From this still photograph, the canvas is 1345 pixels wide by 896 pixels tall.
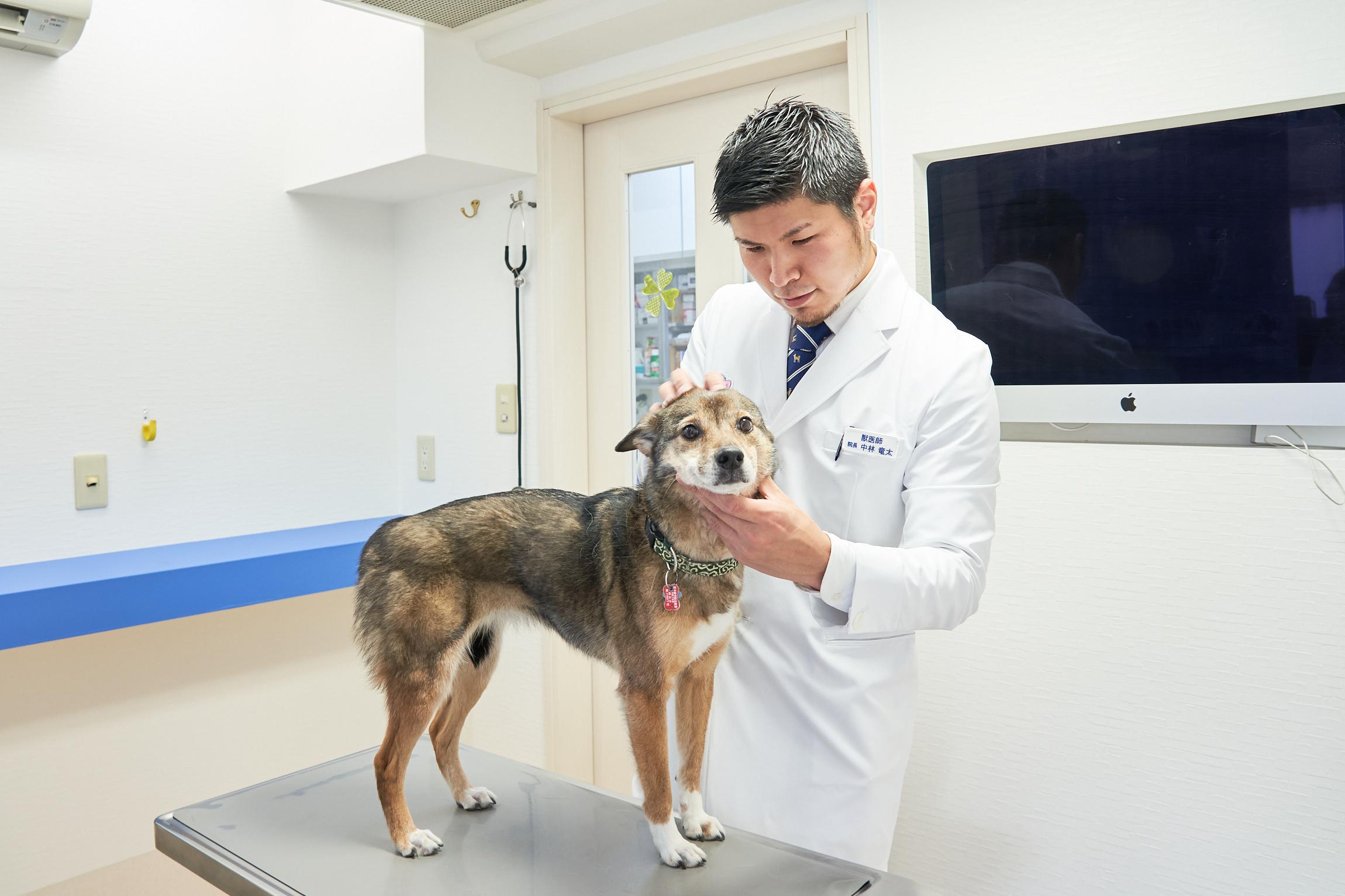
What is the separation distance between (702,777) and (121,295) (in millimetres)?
2270

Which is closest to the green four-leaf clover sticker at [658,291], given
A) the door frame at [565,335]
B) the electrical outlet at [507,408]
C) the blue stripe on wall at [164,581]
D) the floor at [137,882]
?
the door frame at [565,335]

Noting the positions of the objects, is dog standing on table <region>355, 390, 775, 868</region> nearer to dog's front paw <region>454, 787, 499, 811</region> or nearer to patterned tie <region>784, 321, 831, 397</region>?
dog's front paw <region>454, 787, 499, 811</region>

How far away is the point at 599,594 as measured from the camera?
4.37 ft

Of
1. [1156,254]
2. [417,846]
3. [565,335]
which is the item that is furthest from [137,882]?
[1156,254]

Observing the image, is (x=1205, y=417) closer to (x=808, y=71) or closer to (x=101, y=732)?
(x=808, y=71)

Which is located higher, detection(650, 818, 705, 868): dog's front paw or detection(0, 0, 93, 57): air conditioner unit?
detection(0, 0, 93, 57): air conditioner unit

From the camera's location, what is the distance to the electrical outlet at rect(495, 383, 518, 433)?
10.1 feet

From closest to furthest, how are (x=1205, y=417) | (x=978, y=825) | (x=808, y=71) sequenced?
1. (x=1205, y=417)
2. (x=978, y=825)
3. (x=808, y=71)

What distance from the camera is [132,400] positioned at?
269cm

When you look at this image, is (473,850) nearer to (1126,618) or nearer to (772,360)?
(772,360)

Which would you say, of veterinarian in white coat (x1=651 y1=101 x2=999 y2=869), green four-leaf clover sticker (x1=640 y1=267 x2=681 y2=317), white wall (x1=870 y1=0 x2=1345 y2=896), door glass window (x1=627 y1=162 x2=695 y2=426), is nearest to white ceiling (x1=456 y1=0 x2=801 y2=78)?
door glass window (x1=627 y1=162 x2=695 y2=426)

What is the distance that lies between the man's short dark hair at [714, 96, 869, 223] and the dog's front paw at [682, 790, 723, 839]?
87 cm

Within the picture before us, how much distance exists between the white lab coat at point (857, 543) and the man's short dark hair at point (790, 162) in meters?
0.25

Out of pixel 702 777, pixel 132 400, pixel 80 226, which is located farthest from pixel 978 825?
pixel 80 226
